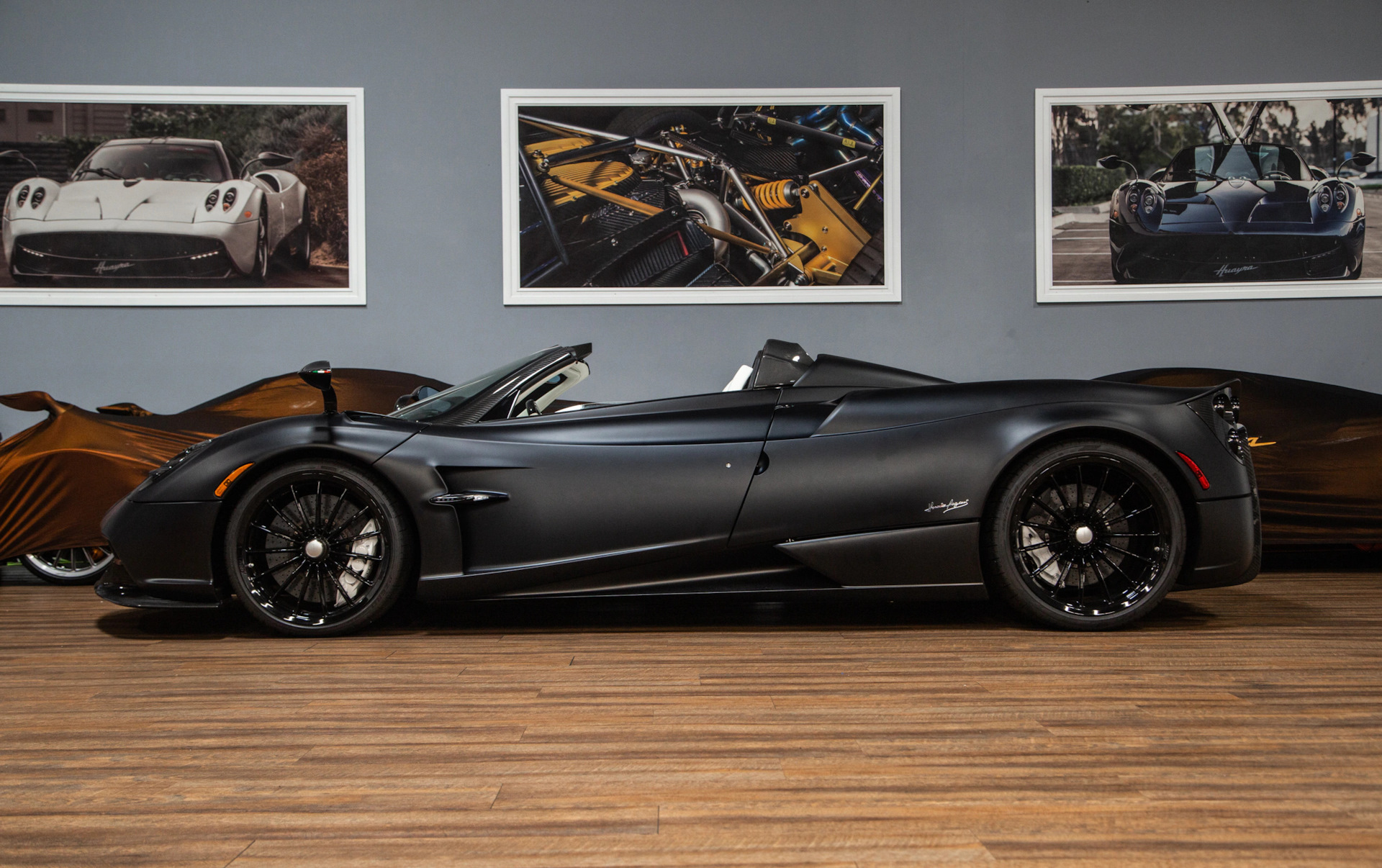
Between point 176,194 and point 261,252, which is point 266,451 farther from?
point 176,194

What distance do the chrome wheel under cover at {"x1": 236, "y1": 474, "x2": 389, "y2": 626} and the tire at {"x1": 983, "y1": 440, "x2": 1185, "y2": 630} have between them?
1.82 m

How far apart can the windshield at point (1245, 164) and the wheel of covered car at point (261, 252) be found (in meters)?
5.18

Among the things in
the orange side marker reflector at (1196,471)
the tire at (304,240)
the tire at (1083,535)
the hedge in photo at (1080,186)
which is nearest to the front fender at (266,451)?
the tire at (1083,535)

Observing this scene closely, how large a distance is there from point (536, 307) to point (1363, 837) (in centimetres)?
420

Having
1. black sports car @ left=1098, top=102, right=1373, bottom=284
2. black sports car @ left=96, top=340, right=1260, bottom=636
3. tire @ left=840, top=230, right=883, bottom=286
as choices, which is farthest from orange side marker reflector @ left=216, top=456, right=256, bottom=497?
black sports car @ left=1098, top=102, right=1373, bottom=284

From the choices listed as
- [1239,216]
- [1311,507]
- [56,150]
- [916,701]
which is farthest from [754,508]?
[56,150]

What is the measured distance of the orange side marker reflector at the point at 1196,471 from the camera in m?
2.34

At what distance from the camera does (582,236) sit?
4660mm

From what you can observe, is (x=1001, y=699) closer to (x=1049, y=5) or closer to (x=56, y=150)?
(x=1049, y=5)

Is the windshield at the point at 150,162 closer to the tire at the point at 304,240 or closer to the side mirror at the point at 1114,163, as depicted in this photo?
the tire at the point at 304,240

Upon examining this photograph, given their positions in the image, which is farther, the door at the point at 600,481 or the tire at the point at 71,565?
the tire at the point at 71,565

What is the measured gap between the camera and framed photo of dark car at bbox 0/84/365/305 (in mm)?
4602

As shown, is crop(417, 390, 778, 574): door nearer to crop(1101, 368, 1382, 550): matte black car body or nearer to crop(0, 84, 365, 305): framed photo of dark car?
crop(1101, 368, 1382, 550): matte black car body

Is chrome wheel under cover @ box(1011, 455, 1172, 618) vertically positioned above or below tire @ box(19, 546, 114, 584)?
above
